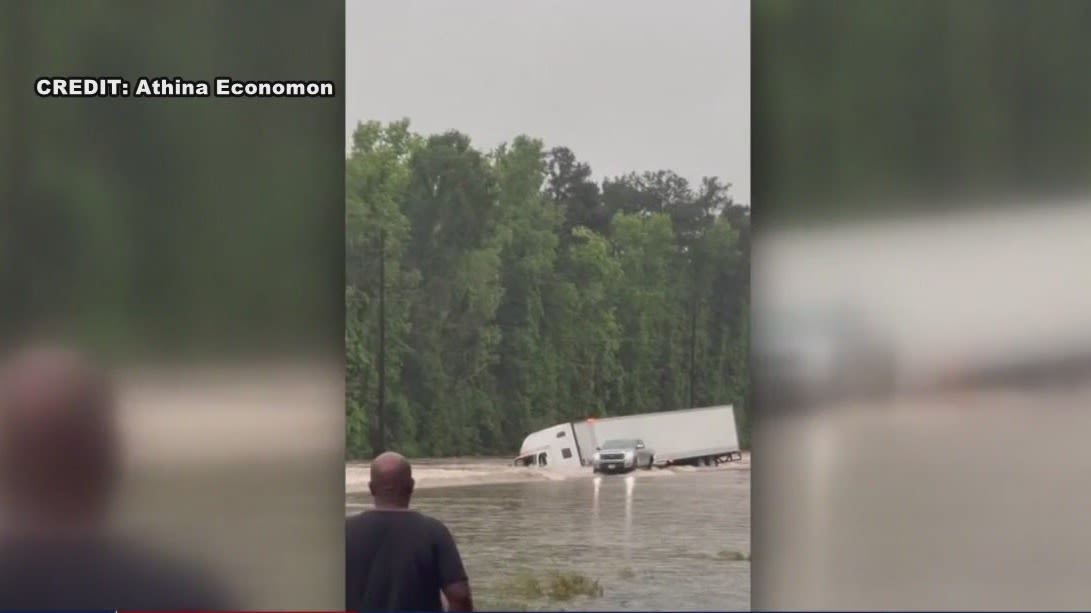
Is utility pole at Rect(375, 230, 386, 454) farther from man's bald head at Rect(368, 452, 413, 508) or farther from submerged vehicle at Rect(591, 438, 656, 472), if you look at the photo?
submerged vehicle at Rect(591, 438, 656, 472)

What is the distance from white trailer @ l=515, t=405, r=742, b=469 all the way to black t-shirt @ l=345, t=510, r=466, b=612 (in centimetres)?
34

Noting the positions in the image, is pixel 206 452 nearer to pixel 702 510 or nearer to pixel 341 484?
pixel 341 484

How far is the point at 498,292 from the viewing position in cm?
371

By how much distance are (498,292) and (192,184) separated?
919 mm

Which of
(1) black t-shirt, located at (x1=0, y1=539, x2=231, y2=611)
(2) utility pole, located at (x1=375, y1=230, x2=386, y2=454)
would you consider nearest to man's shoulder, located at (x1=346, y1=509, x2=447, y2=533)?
(2) utility pole, located at (x1=375, y1=230, x2=386, y2=454)

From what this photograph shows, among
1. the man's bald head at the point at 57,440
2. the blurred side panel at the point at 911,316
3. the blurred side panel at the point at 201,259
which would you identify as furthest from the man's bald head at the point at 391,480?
the blurred side panel at the point at 911,316

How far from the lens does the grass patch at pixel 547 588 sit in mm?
3680

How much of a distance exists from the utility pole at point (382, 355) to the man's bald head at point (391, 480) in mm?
37

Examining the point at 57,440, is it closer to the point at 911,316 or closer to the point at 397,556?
the point at 397,556

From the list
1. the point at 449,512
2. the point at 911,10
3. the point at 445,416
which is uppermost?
the point at 911,10

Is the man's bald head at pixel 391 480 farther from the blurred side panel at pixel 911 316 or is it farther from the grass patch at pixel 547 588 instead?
the blurred side panel at pixel 911 316

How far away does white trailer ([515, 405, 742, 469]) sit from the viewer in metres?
3.69

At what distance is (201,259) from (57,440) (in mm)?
660

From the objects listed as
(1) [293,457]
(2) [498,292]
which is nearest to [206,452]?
(1) [293,457]
